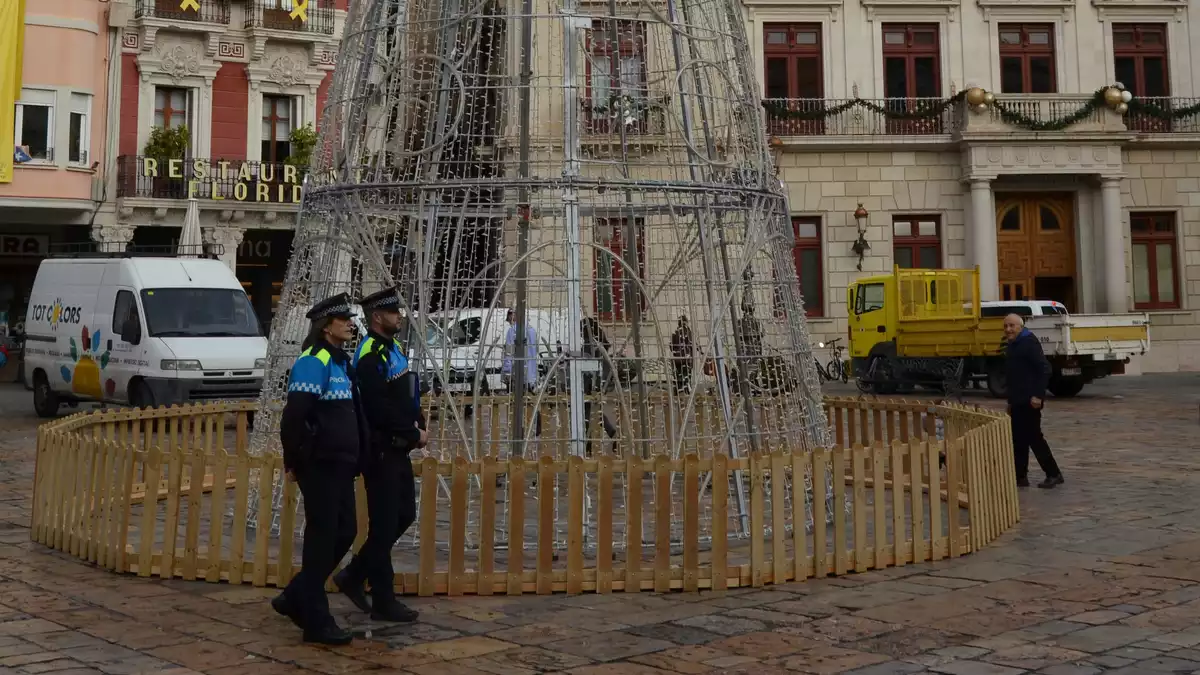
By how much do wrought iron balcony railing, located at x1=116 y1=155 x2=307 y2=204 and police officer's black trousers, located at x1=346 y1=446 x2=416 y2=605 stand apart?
79.9 feet

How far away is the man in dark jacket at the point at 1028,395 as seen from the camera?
1120cm

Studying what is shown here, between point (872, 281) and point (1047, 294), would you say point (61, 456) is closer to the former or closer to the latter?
point (872, 281)

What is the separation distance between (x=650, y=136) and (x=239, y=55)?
24024mm

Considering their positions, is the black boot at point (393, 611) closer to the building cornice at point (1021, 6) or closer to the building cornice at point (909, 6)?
the building cornice at point (909, 6)

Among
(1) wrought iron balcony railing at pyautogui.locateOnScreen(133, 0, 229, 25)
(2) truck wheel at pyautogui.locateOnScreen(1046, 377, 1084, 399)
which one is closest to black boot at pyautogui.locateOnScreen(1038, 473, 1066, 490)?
(2) truck wheel at pyautogui.locateOnScreen(1046, 377, 1084, 399)

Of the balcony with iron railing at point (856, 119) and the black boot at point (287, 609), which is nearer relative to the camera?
the black boot at point (287, 609)

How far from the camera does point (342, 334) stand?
613 centimetres

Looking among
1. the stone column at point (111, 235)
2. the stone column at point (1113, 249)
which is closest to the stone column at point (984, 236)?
the stone column at point (1113, 249)

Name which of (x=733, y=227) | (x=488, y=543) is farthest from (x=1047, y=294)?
(x=488, y=543)

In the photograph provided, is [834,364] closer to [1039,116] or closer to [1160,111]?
[1039,116]

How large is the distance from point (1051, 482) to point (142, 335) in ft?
42.6

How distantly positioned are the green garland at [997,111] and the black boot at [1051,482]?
791 inches

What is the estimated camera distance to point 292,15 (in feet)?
100

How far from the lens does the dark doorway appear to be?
3159 centimetres
